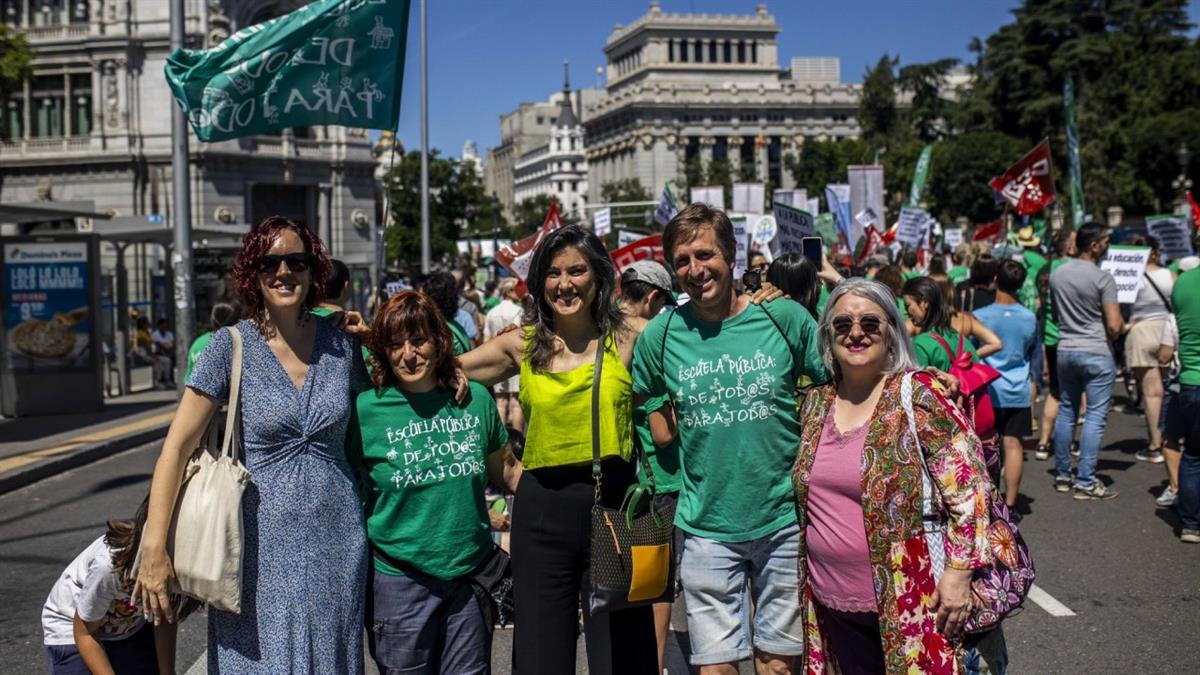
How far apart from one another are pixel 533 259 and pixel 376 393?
74cm

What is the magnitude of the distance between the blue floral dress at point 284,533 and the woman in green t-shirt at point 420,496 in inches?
6.6

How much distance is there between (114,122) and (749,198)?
2955 cm

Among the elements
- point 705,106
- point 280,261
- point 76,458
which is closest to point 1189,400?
point 280,261

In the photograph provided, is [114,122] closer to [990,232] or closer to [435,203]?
[435,203]

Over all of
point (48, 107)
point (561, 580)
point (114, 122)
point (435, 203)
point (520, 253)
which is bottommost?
point (561, 580)

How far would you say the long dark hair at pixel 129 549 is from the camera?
3.62 meters

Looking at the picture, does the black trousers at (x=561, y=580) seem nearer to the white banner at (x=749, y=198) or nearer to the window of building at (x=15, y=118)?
the white banner at (x=749, y=198)

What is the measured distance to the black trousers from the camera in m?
3.96

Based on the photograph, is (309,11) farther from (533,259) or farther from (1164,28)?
(1164,28)

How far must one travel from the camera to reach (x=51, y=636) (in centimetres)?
416

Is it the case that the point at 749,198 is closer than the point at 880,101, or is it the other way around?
the point at 749,198

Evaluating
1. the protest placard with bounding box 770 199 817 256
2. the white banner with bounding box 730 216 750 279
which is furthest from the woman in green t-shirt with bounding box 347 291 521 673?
A: the white banner with bounding box 730 216 750 279

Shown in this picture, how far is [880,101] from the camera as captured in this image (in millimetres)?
106750

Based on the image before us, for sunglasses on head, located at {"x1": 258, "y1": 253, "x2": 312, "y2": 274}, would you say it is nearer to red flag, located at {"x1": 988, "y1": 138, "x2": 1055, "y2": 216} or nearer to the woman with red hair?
the woman with red hair
